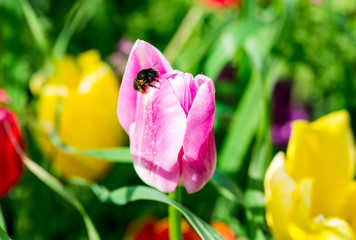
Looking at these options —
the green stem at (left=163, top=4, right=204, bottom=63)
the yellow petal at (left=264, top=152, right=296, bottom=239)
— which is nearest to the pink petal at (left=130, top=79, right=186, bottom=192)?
the yellow petal at (left=264, top=152, right=296, bottom=239)

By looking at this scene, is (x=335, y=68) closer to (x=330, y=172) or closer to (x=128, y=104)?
(x=330, y=172)

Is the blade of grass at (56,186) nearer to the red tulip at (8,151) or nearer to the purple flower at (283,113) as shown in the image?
the red tulip at (8,151)

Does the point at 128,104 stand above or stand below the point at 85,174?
above

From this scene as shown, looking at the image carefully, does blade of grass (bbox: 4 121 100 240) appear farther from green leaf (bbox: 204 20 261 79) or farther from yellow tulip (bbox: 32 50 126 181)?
green leaf (bbox: 204 20 261 79)

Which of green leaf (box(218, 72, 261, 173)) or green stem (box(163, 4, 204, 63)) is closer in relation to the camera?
green leaf (box(218, 72, 261, 173))

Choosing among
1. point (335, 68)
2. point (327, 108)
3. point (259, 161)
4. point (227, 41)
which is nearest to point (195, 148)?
point (259, 161)

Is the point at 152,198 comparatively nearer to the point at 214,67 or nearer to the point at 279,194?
the point at 279,194
